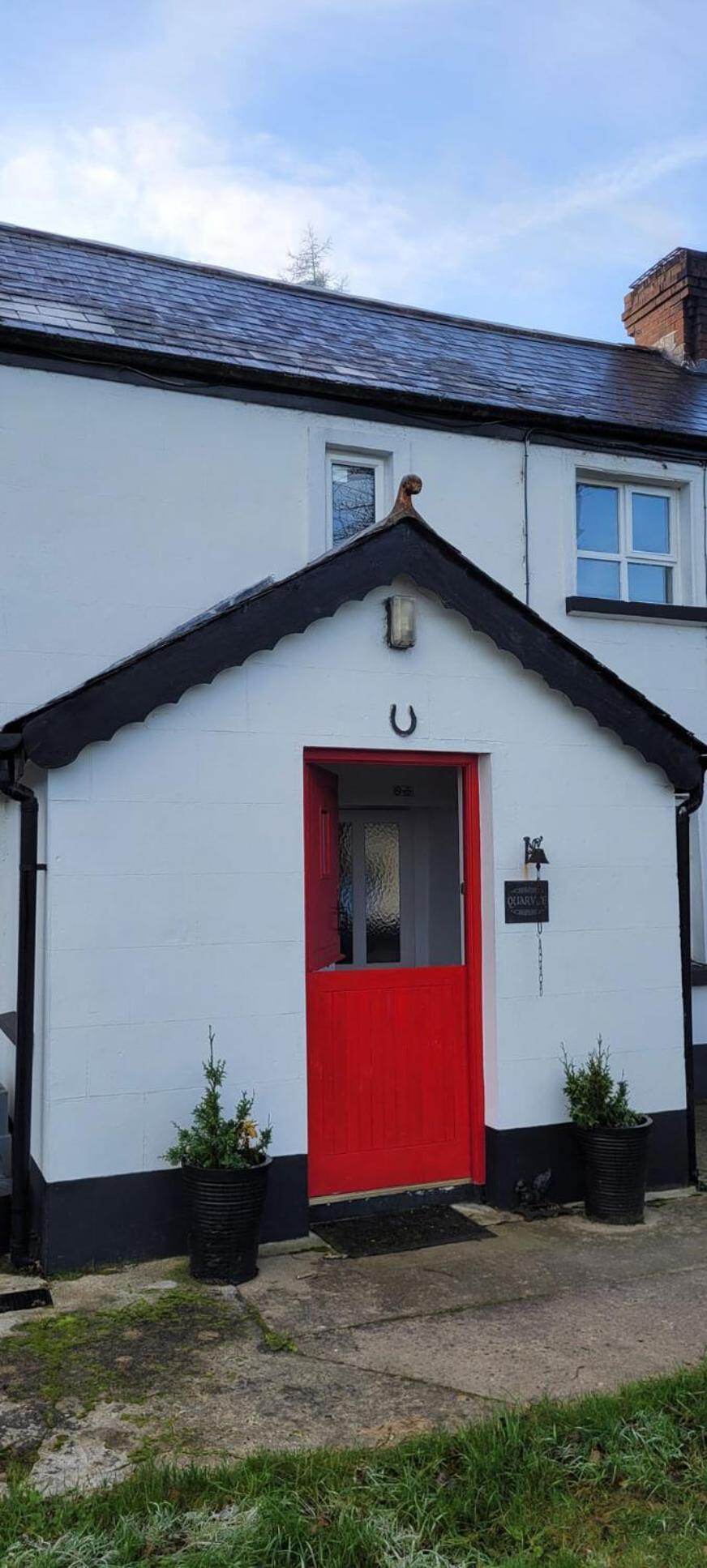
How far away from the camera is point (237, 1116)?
19.2 feet

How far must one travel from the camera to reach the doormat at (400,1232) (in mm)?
6125

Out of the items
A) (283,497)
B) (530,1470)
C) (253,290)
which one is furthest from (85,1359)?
(253,290)

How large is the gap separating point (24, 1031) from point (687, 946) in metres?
4.30

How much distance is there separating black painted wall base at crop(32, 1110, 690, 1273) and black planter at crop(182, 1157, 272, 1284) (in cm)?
35

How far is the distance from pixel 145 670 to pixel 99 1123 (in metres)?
2.40

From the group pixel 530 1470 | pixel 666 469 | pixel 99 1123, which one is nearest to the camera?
pixel 530 1470

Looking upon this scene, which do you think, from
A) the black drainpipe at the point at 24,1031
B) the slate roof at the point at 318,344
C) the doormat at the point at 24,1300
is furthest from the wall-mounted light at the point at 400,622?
the doormat at the point at 24,1300

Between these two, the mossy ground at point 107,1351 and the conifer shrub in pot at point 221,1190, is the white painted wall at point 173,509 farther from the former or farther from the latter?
the mossy ground at point 107,1351

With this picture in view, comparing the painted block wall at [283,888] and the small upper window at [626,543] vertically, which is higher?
the small upper window at [626,543]

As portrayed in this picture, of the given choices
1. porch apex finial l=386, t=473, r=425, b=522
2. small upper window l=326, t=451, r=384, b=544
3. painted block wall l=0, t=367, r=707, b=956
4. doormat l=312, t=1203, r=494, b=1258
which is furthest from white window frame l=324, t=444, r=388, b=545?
doormat l=312, t=1203, r=494, b=1258

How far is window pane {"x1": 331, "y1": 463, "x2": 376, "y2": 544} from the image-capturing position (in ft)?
30.3

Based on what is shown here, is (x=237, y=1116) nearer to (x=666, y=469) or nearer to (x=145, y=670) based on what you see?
(x=145, y=670)

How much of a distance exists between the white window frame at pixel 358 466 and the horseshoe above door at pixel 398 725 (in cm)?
277

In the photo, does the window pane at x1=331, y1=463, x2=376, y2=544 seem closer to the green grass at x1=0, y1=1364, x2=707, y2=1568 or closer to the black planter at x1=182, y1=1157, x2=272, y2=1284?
the black planter at x1=182, y1=1157, x2=272, y2=1284
